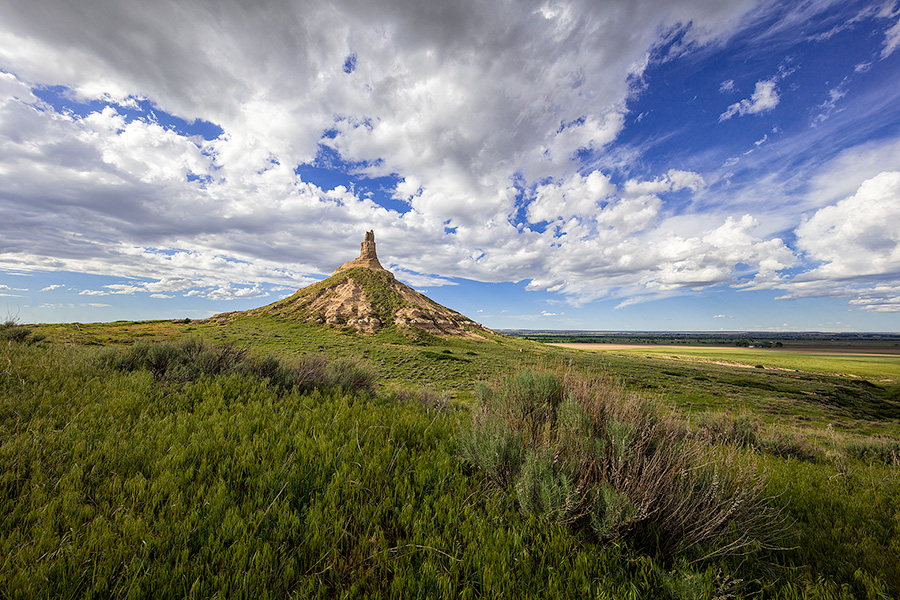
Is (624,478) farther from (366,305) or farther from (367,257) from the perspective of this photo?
(367,257)

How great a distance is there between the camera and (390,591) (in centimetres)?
223

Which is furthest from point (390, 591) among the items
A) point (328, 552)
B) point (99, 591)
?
point (99, 591)

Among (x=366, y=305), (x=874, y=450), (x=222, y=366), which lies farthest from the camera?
(x=366, y=305)

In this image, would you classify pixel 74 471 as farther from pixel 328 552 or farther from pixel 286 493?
pixel 328 552

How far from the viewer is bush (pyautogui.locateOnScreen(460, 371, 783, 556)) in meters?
2.77

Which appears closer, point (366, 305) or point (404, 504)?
point (404, 504)

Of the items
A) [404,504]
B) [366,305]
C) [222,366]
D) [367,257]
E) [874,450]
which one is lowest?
[874,450]

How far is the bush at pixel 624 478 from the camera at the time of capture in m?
2.77

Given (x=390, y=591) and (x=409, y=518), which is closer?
(x=390, y=591)

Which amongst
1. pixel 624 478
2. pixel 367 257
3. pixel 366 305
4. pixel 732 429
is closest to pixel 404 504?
pixel 624 478

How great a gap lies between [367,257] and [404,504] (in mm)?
94644

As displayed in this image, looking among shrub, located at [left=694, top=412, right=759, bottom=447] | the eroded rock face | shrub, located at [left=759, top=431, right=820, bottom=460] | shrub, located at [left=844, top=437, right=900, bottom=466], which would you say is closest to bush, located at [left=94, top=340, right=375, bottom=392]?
shrub, located at [left=694, top=412, right=759, bottom=447]

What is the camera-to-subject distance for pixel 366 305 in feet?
236

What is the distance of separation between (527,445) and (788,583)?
7.34 ft
